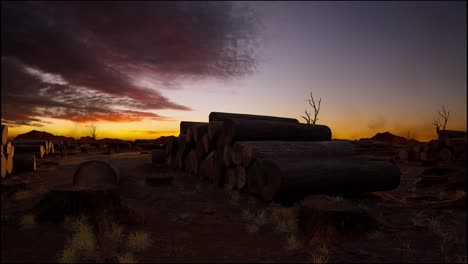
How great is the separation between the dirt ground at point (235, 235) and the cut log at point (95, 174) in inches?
42.3

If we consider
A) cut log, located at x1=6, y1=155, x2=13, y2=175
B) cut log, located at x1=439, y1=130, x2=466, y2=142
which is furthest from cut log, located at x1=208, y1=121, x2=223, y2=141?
cut log, located at x1=439, y1=130, x2=466, y2=142

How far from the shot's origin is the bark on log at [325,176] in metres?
7.45

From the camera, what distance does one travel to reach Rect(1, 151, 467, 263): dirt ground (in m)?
4.65

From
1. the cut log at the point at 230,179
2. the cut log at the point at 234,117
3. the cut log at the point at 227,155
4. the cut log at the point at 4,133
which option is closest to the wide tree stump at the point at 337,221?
the cut log at the point at 230,179

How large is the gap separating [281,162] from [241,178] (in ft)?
5.55

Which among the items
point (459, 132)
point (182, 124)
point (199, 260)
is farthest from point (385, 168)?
point (459, 132)

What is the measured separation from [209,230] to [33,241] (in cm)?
283

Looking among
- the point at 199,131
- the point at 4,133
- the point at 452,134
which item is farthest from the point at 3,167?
the point at 452,134

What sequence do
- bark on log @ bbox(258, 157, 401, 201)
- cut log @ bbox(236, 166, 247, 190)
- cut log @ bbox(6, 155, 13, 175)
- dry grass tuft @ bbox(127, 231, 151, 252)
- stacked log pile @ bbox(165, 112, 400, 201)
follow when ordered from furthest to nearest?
1. cut log @ bbox(6, 155, 13, 175)
2. cut log @ bbox(236, 166, 247, 190)
3. stacked log pile @ bbox(165, 112, 400, 201)
4. bark on log @ bbox(258, 157, 401, 201)
5. dry grass tuft @ bbox(127, 231, 151, 252)

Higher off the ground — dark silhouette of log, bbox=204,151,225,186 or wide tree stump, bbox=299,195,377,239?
dark silhouette of log, bbox=204,151,225,186

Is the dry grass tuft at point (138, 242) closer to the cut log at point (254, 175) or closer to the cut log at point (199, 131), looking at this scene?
the cut log at point (254, 175)

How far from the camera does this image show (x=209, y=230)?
6.04 metres

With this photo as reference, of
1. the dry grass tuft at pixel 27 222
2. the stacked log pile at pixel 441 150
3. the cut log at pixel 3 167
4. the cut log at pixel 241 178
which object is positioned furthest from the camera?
the stacked log pile at pixel 441 150

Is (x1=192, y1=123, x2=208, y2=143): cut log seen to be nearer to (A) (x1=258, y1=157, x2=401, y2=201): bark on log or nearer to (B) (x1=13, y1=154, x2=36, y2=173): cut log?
(A) (x1=258, y1=157, x2=401, y2=201): bark on log
